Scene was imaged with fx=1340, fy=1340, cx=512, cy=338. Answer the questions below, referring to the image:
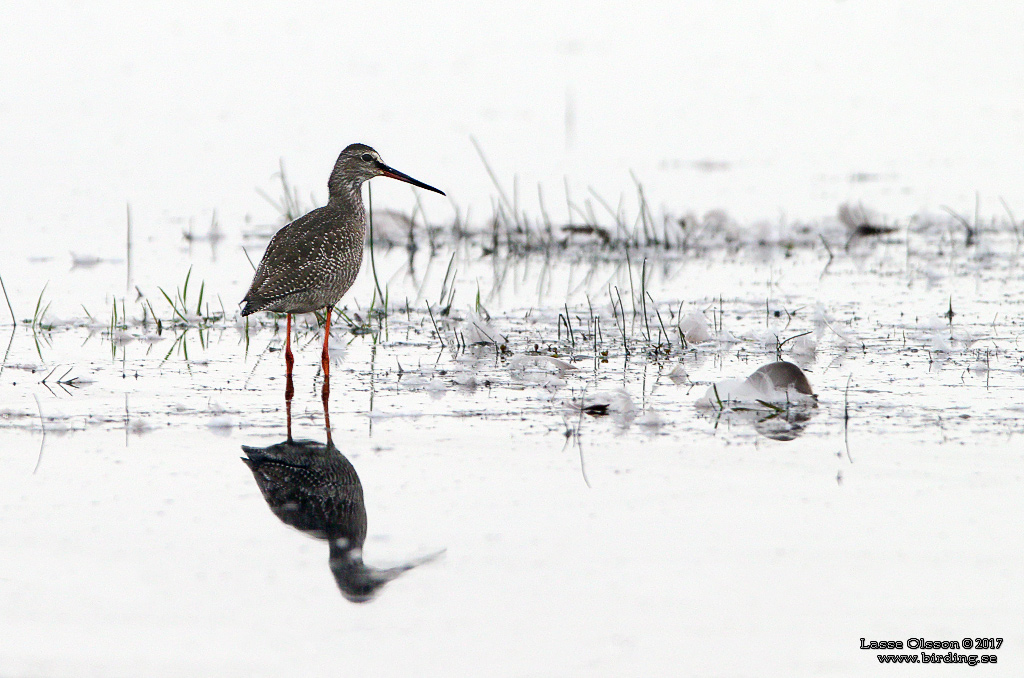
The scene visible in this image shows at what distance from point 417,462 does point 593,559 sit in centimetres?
122

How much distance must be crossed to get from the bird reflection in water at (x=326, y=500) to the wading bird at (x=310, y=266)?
3.57ft

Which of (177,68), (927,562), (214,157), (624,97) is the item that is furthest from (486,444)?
(177,68)

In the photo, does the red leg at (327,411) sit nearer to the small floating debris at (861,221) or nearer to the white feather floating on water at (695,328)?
the white feather floating on water at (695,328)

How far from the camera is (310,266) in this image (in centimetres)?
700

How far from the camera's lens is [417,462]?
17.6 ft

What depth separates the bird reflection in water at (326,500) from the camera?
421 cm

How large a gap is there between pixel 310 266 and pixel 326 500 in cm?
234

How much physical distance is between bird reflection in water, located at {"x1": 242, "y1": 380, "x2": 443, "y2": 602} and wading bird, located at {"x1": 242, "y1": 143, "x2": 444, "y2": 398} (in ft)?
3.57

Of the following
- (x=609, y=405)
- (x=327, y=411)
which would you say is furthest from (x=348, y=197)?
(x=609, y=405)

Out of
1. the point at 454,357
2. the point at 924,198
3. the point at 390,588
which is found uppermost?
the point at 924,198

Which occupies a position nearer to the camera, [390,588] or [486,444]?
[390,588]

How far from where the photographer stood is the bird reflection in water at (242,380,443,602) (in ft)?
13.8

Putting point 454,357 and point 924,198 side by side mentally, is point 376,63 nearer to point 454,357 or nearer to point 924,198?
point 924,198

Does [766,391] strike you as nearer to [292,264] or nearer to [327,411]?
[327,411]
